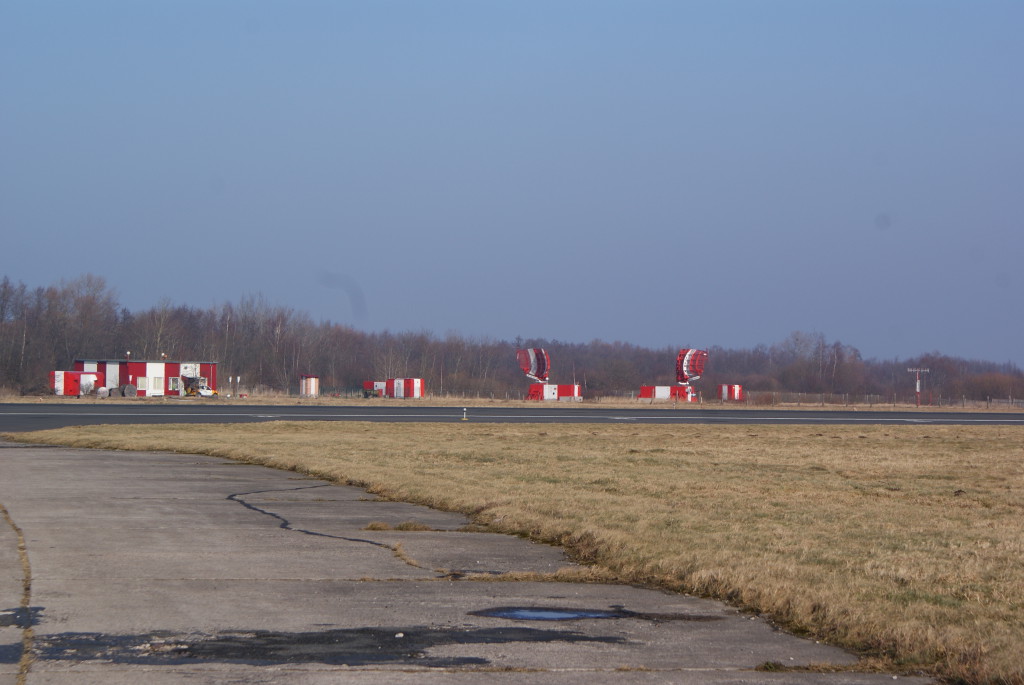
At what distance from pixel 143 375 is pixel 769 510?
7532cm

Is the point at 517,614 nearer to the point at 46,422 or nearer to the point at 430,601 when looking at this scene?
the point at 430,601

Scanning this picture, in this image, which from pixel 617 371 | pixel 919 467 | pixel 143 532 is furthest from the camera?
pixel 617 371

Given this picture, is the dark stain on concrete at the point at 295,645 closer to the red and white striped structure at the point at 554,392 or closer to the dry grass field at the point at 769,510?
the dry grass field at the point at 769,510

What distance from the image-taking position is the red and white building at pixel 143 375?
267 ft

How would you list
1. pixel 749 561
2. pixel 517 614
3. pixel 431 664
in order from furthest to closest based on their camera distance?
pixel 749 561, pixel 517 614, pixel 431 664

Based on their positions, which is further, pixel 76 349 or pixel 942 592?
pixel 76 349

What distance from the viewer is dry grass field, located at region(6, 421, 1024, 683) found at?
8.25 m

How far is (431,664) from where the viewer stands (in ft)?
22.0

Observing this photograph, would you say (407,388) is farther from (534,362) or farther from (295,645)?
(295,645)

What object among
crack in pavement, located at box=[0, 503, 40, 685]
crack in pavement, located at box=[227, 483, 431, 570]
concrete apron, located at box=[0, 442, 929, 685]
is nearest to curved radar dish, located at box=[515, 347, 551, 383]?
crack in pavement, located at box=[227, 483, 431, 570]

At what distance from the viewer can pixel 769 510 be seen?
15328mm

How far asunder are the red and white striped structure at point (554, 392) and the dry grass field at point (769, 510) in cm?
5259

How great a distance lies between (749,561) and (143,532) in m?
7.83

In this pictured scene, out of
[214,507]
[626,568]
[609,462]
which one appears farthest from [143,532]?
[609,462]
